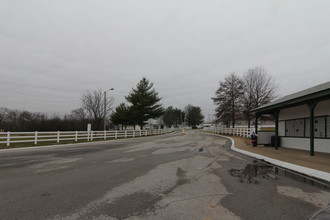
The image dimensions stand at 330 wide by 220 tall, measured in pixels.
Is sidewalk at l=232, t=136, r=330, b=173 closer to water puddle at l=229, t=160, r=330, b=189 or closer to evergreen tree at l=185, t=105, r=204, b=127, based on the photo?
water puddle at l=229, t=160, r=330, b=189

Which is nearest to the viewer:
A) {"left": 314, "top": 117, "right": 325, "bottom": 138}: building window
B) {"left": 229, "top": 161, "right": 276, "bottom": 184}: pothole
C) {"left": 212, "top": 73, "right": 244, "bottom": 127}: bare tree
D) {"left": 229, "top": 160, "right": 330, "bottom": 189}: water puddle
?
{"left": 229, "top": 160, "right": 330, "bottom": 189}: water puddle

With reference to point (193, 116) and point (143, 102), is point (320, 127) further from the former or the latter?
point (193, 116)

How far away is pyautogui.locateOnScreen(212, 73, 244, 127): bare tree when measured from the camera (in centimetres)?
3328

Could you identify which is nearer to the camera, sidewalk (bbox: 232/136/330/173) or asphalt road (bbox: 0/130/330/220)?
asphalt road (bbox: 0/130/330/220)

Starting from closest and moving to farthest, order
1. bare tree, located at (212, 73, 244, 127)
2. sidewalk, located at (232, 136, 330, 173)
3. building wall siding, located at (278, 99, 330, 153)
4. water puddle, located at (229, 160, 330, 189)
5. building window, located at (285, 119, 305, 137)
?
water puddle, located at (229, 160, 330, 189)
sidewalk, located at (232, 136, 330, 173)
building wall siding, located at (278, 99, 330, 153)
building window, located at (285, 119, 305, 137)
bare tree, located at (212, 73, 244, 127)

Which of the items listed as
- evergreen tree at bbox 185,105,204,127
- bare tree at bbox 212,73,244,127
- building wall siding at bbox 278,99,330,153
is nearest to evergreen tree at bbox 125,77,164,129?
bare tree at bbox 212,73,244,127

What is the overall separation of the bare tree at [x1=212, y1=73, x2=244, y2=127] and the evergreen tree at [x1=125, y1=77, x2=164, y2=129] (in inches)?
470

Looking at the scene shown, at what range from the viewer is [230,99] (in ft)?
110

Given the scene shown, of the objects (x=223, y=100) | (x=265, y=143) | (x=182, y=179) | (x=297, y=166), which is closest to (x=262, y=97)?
(x=223, y=100)

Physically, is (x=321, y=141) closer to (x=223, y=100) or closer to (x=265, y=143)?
→ (x=265, y=143)

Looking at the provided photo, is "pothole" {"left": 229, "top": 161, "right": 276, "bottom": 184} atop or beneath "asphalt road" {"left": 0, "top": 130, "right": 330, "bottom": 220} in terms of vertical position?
beneath

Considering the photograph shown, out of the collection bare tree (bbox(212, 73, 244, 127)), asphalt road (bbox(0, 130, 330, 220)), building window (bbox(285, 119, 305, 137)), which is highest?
bare tree (bbox(212, 73, 244, 127))

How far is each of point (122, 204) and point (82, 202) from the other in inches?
34.1

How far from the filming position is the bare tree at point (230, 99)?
109ft
